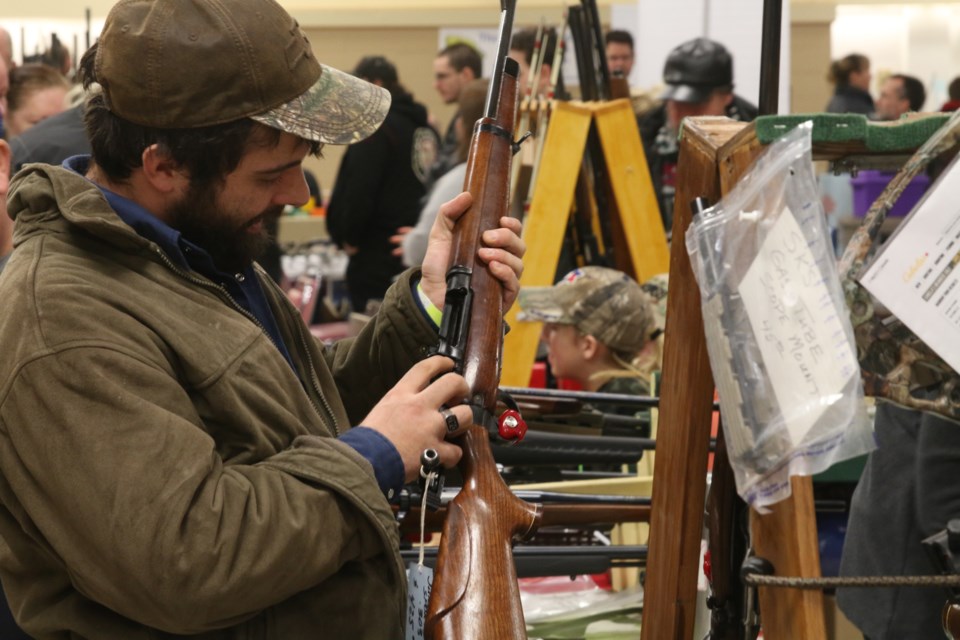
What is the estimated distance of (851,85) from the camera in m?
8.39

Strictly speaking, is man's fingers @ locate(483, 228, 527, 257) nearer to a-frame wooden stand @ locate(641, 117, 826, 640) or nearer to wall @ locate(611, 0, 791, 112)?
a-frame wooden stand @ locate(641, 117, 826, 640)

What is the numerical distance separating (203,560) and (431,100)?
10890 millimetres

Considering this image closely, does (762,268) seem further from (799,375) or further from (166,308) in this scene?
(166,308)

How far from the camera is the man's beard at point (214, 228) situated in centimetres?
163

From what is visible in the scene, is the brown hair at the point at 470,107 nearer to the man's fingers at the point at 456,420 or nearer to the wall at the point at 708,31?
the wall at the point at 708,31

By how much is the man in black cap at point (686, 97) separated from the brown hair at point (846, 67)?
3.45 meters

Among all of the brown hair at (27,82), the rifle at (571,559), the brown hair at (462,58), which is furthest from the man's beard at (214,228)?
the brown hair at (462,58)

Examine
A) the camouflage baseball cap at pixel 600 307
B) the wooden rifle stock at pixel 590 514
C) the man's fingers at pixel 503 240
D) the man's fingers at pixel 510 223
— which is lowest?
the camouflage baseball cap at pixel 600 307

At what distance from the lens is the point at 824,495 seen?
2.49 meters

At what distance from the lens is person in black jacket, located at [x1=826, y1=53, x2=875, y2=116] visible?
827cm

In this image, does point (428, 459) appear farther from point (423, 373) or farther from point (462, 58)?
point (462, 58)

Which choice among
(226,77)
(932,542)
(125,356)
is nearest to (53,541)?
(125,356)

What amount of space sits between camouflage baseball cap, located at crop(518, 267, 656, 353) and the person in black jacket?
203 inches

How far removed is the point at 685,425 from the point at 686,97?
3.38 meters
